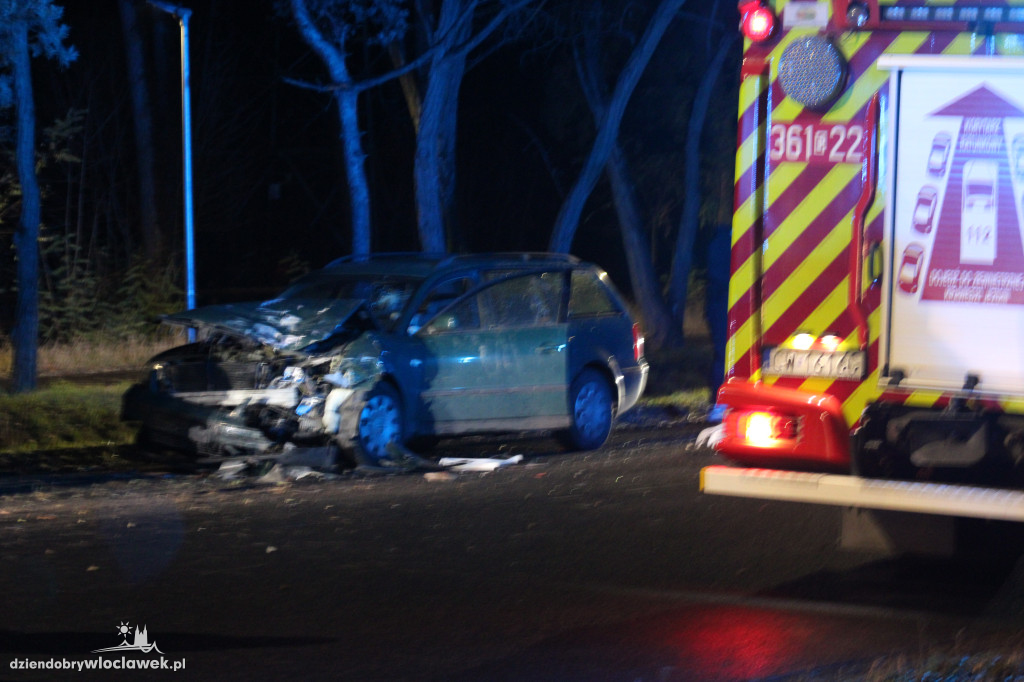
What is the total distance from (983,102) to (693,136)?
18.6 metres

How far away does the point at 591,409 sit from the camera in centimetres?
1179

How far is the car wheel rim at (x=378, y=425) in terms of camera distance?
1027 cm

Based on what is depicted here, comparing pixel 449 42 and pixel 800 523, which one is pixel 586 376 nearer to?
pixel 800 523

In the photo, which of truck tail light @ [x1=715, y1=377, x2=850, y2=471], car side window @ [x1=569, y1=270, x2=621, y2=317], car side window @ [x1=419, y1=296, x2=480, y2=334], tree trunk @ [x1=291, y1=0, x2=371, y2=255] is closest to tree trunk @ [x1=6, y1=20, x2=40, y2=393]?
tree trunk @ [x1=291, y1=0, x2=371, y2=255]

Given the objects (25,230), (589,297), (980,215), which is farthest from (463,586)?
(25,230)

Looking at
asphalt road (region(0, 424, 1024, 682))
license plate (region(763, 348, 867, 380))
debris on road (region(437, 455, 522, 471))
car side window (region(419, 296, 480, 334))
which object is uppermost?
car side window (region(419, 296, 480, 334))

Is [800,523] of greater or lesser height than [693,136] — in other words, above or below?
below

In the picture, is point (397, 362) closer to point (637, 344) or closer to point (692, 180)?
point (637, 344)

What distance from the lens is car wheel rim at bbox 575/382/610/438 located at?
11.7 m

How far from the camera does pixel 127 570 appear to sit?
705 centimetres

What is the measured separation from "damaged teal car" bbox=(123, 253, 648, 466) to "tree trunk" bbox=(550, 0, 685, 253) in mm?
9263

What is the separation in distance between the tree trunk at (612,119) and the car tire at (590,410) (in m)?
9.70

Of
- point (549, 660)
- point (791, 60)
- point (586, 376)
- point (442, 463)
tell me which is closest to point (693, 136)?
point (586, 376)

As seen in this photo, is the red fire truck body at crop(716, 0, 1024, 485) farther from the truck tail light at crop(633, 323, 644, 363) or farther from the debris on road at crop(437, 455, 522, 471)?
the truck tail light at crop(633, 323, 644, 363)
